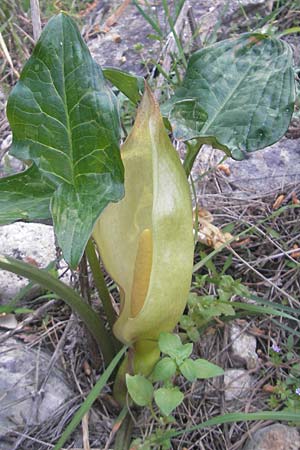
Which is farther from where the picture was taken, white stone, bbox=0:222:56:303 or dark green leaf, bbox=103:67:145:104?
white stone, bbox=0:222:56:303

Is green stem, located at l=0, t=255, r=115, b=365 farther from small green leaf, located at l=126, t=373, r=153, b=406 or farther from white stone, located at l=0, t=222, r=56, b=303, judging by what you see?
white stone, located at l=0, t=222, r=56, b=303

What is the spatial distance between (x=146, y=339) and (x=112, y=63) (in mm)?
980

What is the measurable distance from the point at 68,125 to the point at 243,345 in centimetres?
48

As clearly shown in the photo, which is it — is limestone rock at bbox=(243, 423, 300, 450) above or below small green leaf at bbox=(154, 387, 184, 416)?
below

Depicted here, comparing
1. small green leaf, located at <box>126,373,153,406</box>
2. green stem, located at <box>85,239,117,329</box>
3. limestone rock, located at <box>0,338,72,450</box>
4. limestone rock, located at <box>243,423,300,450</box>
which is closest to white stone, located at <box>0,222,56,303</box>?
limestone rock, located at <box>0,338,72,450</box>

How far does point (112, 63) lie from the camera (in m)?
1.61

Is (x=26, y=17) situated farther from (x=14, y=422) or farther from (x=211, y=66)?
(x=14, y=422)

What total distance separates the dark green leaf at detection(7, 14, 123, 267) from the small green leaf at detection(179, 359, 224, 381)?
9.7 inches

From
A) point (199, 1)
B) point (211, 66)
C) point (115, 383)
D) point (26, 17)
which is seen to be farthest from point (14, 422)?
point (199, 1)

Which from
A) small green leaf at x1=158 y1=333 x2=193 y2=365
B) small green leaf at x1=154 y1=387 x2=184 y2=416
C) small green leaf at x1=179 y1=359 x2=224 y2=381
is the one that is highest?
small green leaf at x1=158 y1=333 x2=193 y2=365

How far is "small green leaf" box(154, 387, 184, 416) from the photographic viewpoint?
0.73 meters

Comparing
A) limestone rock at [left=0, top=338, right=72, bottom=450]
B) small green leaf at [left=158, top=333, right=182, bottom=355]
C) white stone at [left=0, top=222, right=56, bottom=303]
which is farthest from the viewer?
white stone at [left=0, top=222, right=56, bottom=303]

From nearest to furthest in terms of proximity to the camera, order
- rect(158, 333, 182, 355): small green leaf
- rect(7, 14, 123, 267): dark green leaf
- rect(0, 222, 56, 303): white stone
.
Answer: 1. rect(7, 14, 123, 267): dark green leaf
2. rect(158, 333, 182, 355): small green leaf
3. rect(0, 222, 56, 303): white stone

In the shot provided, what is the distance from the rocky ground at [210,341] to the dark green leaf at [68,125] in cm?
35
